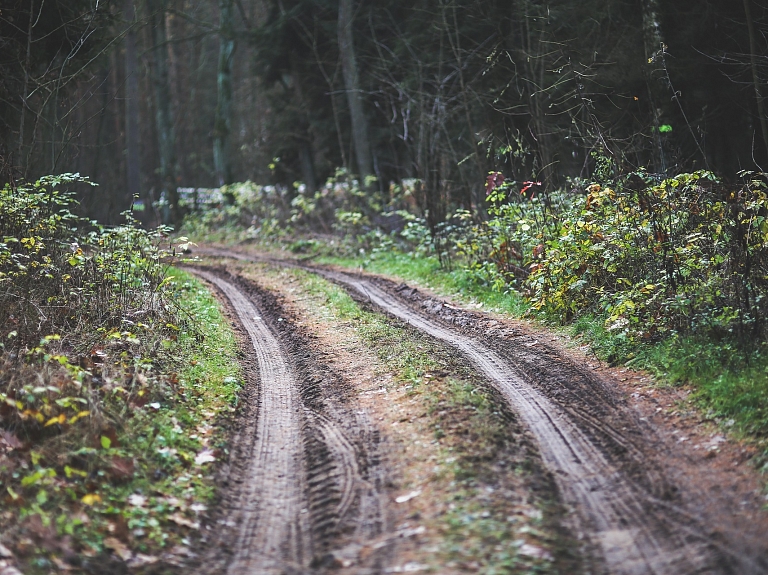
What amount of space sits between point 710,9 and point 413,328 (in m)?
8.35

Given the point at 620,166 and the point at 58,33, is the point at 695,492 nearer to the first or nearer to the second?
the point at 620,166

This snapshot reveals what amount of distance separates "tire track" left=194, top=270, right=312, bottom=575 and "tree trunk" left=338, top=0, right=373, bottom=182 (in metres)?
14.1

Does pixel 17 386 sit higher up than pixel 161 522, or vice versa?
pixel 17 386

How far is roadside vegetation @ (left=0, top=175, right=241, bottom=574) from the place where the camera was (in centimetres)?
469

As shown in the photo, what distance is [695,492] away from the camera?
5.10m

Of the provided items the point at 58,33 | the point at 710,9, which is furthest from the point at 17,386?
the point at 710,9

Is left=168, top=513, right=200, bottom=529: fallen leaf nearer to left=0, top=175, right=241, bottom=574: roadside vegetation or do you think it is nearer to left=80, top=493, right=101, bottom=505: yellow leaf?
left=0, top=175, right=241, bottom=574: roadside vegetation

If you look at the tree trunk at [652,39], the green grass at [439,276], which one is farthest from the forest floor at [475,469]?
the tree trunk at [652,39]

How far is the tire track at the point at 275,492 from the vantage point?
468cm

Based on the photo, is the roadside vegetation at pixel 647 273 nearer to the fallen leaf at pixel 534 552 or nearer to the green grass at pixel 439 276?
the green grass at pixel 439 276

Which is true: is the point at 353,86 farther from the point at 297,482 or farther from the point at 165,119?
the point at 297,482

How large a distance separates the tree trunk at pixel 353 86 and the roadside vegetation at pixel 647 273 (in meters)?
7.82

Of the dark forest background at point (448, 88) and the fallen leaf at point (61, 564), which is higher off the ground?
the dark forest background at point (448, 88)

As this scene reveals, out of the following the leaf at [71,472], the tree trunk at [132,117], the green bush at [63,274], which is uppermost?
the tree trunk at [132,117]
